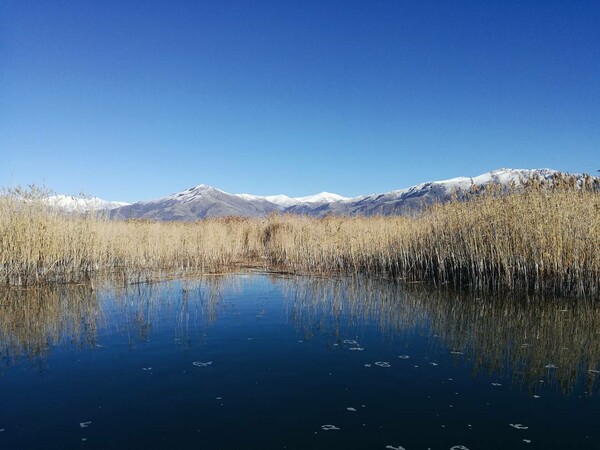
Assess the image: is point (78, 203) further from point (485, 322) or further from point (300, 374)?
point (485, 322)

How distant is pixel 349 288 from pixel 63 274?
9.12 metres

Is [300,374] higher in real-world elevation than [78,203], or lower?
Answer: lower

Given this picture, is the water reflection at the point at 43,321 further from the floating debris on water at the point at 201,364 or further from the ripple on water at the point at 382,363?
the ripple on water at the point at 382,363

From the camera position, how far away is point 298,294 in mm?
11195

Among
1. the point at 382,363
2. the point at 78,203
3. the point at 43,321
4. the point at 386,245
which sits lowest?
the point at 382,363

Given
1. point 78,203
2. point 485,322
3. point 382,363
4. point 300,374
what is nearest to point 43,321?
point 300,374

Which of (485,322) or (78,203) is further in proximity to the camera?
(78,203)

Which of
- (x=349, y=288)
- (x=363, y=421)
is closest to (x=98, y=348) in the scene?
(x=363, y=421)

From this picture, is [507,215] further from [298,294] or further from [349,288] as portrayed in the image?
[298,294]

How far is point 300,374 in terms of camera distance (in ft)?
18.2

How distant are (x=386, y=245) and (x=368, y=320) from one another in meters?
7.75

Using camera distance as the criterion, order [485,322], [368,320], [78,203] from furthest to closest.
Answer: [78,203] → [368,320] → [485,322]

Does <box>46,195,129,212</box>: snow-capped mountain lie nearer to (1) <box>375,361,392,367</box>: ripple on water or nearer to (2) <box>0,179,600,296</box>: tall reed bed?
(2) <box>0,179,600,296</box>: tall reed bed

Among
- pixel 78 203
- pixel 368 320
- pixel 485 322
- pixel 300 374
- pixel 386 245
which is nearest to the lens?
pixel 300 374
